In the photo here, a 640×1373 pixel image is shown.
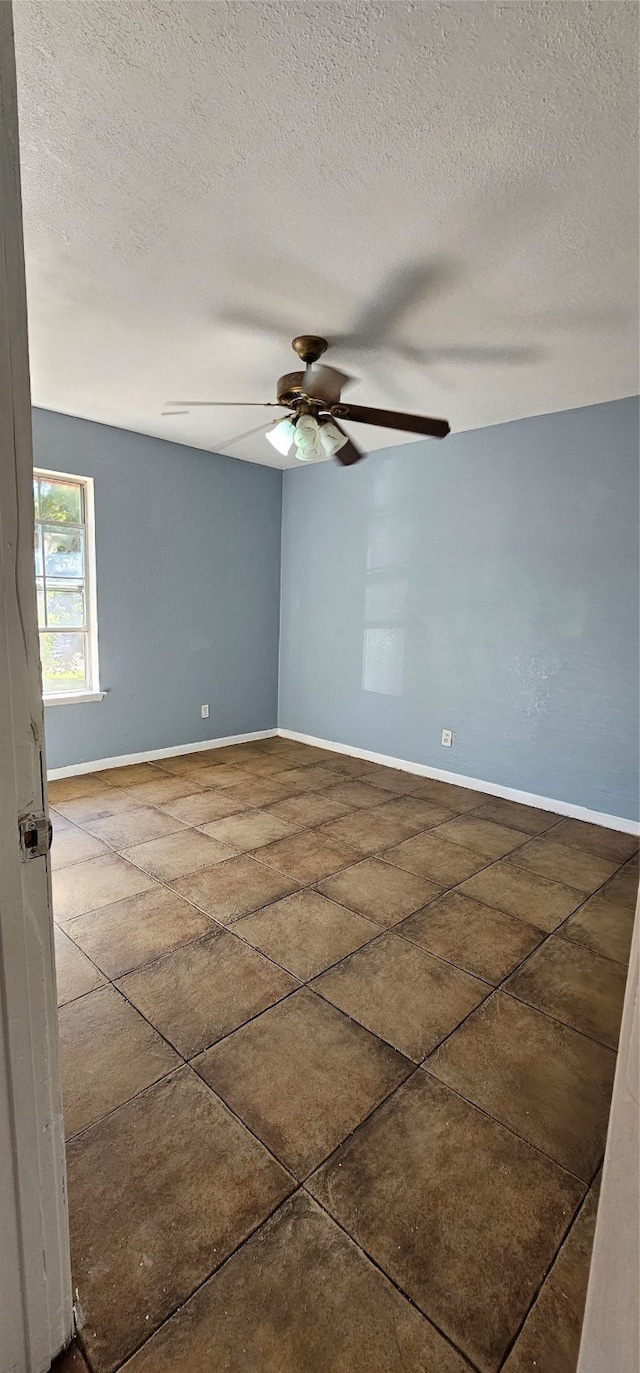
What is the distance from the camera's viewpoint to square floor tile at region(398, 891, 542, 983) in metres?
1.94

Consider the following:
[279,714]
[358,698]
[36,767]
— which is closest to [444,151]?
[36,767]

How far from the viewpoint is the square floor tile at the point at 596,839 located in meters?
2.88

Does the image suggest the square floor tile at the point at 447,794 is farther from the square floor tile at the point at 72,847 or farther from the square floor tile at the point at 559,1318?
the square floor tile at the point at 559,1318

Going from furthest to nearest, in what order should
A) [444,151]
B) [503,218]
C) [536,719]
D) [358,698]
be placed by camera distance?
1. [358,698]
2. [536,719]
3. [503,218]
4. [444,151]

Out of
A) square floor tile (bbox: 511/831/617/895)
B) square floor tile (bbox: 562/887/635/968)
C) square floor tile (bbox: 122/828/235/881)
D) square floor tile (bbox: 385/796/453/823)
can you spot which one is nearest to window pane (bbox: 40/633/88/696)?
square floor tile (bbox: 122/828/235/881)

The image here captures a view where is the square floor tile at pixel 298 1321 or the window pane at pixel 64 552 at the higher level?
the window pane at pixel 64 552

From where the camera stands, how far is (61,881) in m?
2.42

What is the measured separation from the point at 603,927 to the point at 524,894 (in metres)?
0.33

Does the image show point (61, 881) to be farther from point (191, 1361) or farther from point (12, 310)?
point (12, 310)

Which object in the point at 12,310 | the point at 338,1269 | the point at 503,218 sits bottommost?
the point at 338,1269

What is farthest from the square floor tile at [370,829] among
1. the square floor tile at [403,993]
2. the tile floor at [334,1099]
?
the square floor tile at [403,993]

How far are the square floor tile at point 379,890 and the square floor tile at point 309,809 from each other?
1.97 ft

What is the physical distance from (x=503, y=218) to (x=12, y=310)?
1703 mm

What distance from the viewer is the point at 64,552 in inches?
149
